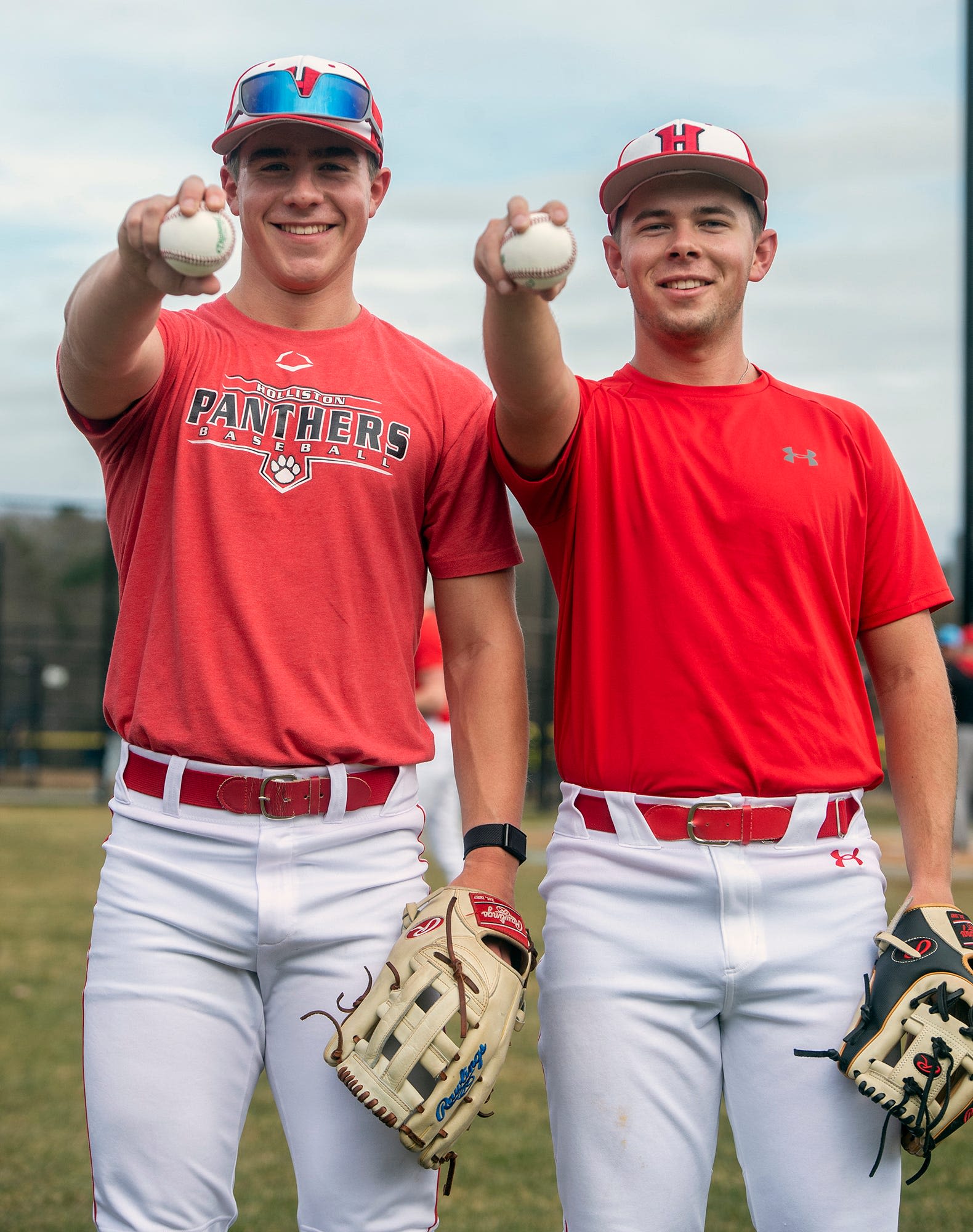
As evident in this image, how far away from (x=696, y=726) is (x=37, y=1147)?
11.1 feet

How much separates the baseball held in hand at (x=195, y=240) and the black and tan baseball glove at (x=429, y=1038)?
1169 mm

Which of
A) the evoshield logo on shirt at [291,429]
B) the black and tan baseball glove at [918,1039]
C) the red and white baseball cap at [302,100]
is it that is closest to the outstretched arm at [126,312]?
the evoshield logo on shirt at [291,429]

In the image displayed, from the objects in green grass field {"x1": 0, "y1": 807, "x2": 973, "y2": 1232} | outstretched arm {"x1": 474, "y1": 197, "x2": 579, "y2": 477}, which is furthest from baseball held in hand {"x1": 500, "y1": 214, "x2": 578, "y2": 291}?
green grass field {"x1": 0, "y1": 807, "x2": 973, "y2": 1232}

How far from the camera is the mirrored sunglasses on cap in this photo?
99.3 inches

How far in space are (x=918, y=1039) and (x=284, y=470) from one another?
152cm

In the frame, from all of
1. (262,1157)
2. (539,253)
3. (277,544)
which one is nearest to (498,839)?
(277,544)

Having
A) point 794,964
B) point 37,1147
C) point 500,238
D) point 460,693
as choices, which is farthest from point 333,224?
point 37,1147

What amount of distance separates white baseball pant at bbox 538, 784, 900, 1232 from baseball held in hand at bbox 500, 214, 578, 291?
95cm

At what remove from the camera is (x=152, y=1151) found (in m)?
2.29

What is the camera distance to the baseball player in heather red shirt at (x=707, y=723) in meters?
2.41

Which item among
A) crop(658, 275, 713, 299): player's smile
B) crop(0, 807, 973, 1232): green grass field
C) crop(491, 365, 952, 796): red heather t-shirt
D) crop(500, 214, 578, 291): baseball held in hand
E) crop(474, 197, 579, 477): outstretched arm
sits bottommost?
crop(0, 807, 973, 1232): green grass field

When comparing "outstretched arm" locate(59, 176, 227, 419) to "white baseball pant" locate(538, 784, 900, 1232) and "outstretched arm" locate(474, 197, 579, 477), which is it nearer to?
"outstretched arm" locate(474, 197, 579, 477)

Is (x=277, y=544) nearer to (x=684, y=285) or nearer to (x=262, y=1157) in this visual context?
(x=684, y=285)

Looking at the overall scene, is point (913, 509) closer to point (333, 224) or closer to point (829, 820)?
point (829, 820)
